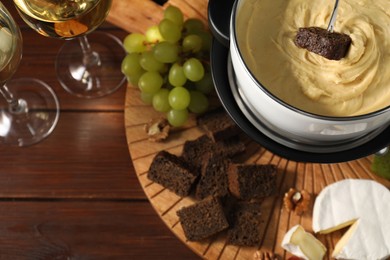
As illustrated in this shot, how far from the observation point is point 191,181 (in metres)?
1.21

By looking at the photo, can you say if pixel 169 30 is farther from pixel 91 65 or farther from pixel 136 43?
pixel 91 65

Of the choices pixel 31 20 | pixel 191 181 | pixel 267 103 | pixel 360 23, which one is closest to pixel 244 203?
pixel 191 181

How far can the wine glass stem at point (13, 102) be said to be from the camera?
1327mm

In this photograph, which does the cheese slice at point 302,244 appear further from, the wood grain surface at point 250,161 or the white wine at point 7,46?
the white wine at point 7,46

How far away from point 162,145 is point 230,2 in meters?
0.37

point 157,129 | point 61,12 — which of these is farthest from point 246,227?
point 61,12

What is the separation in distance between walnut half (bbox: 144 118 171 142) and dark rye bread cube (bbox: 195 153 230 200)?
0.38 feet

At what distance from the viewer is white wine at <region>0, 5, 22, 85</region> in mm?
1068

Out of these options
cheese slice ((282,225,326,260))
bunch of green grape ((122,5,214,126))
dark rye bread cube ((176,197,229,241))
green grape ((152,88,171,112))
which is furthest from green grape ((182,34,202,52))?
cheese slice ((282,225,326,260))

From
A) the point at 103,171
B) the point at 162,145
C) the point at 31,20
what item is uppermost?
the point at 31,20

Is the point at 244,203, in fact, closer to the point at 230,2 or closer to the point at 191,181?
the point at 191,181

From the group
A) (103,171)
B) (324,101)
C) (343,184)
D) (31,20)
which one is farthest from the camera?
(103,171)

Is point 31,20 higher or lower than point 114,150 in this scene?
higher

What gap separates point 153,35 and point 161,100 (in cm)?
16
